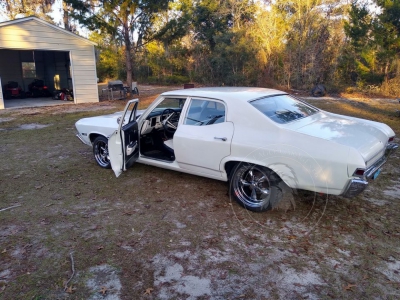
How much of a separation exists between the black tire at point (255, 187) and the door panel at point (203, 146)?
0.93 ft

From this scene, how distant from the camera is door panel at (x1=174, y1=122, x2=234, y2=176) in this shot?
156 inches

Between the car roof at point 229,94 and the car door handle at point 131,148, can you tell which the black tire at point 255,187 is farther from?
the car door handle at point 131,148

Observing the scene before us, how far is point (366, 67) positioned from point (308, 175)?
15.9m

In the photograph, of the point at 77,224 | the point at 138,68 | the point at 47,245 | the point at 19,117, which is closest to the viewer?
the point at 47,245

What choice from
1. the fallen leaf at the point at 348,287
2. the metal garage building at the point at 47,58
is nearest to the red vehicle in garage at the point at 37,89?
the metal garage building at the point at 47,58

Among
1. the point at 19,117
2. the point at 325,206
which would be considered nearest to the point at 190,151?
the point at 325,206

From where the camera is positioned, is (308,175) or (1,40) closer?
(308,175)

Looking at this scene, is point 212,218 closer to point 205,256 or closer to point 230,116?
point 205,256

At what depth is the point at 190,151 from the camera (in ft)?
14.1

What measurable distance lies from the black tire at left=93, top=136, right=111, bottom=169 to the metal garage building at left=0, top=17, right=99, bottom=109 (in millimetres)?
10448

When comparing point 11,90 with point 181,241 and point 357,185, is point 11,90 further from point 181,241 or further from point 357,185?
point 357,185

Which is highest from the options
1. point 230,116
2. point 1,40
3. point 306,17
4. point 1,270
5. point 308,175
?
point 306,17

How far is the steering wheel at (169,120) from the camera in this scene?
5.29 m

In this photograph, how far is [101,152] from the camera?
18.6 feet
